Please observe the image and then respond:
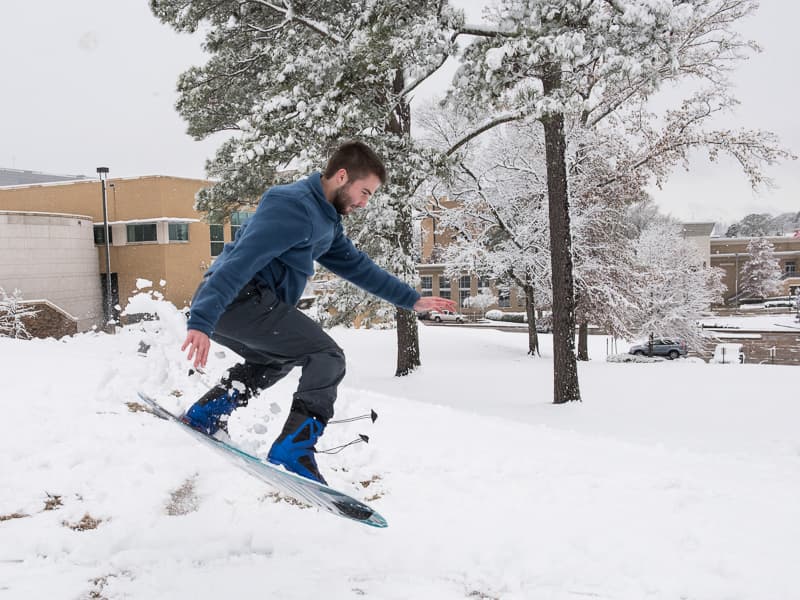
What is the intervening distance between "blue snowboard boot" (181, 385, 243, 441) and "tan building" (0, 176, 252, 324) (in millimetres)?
34314

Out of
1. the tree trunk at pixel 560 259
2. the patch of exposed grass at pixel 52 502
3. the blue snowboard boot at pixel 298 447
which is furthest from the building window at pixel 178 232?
the blue snowboard boot at pixel 298 447

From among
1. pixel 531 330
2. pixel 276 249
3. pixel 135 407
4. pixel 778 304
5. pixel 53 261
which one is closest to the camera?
pixel 276 249

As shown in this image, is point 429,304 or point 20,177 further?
point 20,177

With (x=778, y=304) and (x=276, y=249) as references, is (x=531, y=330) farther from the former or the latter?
(x=778, y=304)

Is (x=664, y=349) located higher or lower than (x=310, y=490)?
lower

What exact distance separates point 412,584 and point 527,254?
20278mm

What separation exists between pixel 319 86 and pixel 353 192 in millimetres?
8929

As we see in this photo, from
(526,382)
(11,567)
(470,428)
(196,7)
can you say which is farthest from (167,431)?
(196,7)

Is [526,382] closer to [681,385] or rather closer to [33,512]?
[681,385]

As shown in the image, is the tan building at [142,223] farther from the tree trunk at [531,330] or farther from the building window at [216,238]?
the tree trunk at [531,330]

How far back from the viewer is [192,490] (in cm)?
342

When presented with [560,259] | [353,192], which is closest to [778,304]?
[560,259]

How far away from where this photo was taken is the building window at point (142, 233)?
120 feet

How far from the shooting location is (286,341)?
117 inches
